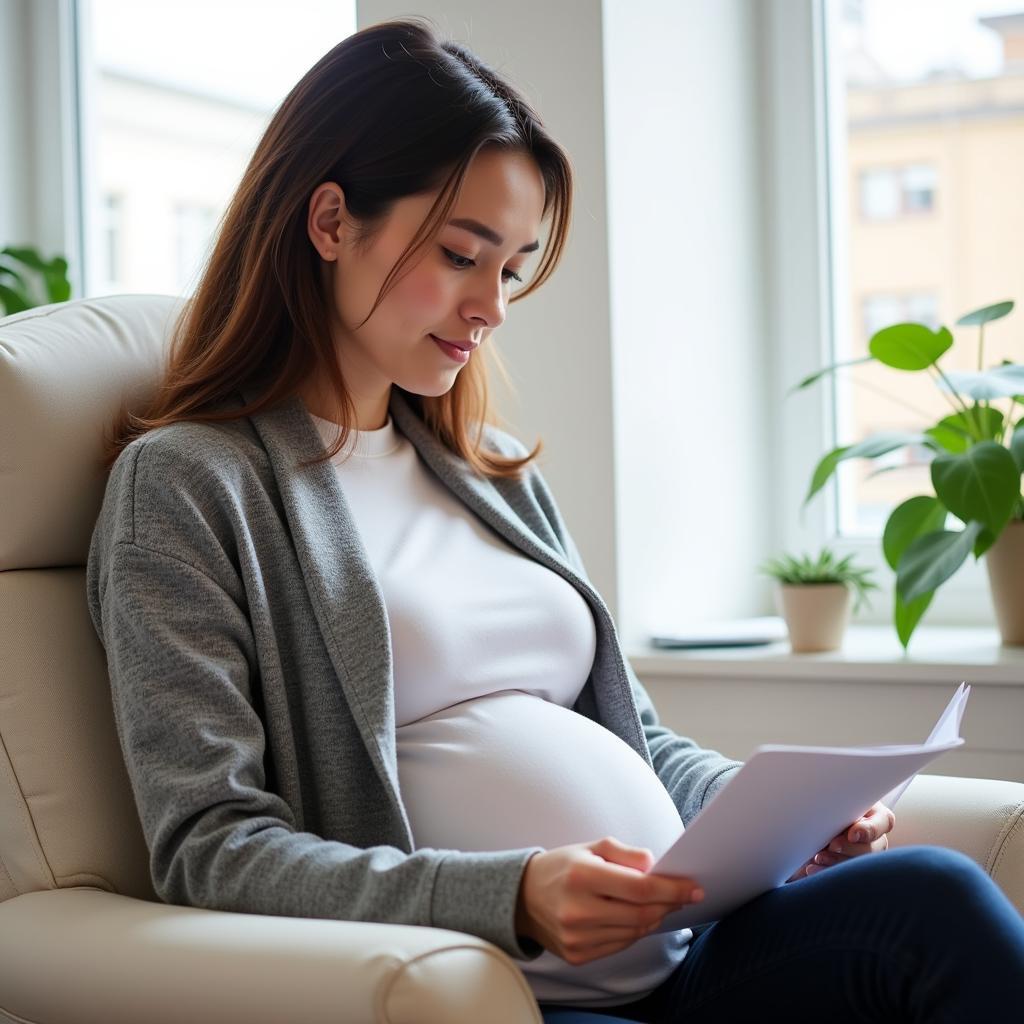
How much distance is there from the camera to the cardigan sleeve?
908 mm

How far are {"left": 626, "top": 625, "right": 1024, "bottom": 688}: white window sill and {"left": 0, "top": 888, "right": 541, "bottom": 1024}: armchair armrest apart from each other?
3.07 ft

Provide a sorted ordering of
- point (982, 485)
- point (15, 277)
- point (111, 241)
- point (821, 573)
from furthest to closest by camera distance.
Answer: point (111, 241) < point (15, 277) < point (821, 573) < point (982, 485)

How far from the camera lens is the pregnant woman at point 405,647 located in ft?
3.09

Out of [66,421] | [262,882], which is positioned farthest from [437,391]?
[262,882]

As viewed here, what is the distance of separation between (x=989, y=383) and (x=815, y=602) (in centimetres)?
36

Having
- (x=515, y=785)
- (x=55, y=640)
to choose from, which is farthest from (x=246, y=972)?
(x=55, y=640)

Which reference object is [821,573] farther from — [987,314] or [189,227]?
[189,227]

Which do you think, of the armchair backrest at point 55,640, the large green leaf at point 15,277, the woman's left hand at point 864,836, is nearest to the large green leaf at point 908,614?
the woman's left hand at point 864,836

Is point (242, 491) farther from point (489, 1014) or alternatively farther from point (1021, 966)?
point (1021, 966)

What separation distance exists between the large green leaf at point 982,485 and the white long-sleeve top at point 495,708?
53 cm

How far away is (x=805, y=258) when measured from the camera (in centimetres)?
216

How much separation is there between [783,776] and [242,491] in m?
0.52

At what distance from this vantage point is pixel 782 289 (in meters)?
2.18

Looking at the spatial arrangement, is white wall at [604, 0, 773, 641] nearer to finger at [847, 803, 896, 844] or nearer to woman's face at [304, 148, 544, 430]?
woman's face at [304, 148, 544, 430]
